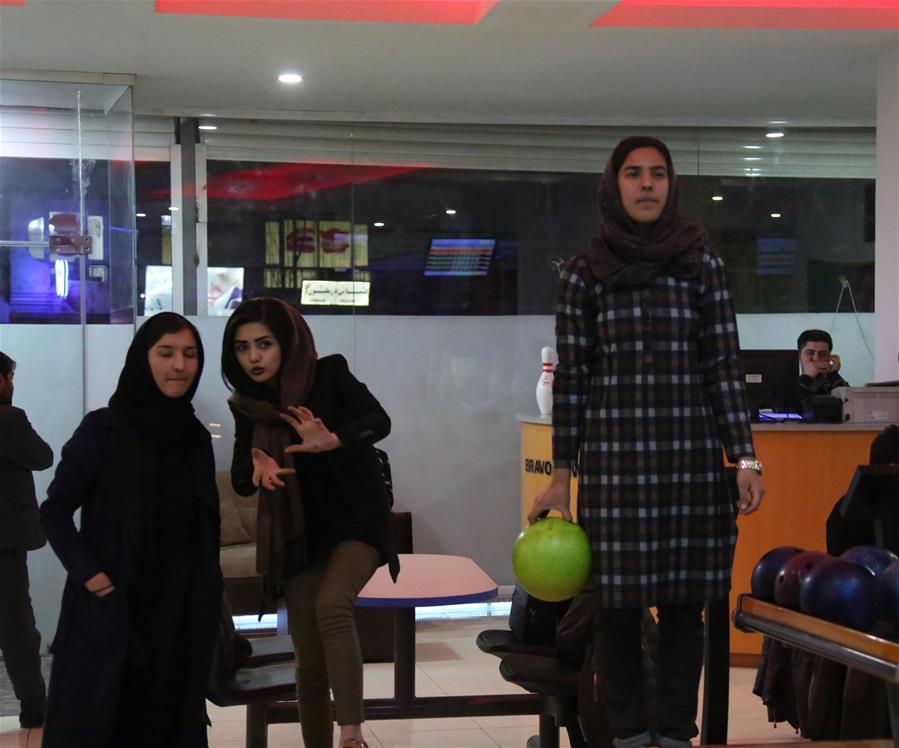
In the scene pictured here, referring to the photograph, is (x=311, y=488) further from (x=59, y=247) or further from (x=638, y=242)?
(x=59, y=247)

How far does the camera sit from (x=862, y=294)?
329 inches

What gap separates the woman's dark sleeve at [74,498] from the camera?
330cm

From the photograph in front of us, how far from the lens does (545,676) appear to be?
12.9 ft

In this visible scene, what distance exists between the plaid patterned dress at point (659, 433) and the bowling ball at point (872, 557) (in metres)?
0.40

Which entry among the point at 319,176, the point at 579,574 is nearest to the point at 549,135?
the point at 319,176

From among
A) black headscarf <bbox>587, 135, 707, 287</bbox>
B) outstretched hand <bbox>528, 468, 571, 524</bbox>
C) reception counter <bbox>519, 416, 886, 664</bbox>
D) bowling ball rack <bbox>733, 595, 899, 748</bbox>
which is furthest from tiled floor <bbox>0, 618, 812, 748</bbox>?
black headscarf <bbox>587, 135, 707, 287</bbox>

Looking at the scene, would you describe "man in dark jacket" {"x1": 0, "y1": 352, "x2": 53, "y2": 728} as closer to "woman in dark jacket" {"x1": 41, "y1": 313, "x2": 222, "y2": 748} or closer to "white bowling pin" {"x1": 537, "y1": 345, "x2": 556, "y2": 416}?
"woman in dark jacket" {"x1": 41, "y1": 313, "x2": 222, "y2": 748}

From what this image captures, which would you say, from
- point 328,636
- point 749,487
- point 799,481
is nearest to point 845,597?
point 749,487

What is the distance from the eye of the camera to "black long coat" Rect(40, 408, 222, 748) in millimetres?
3330

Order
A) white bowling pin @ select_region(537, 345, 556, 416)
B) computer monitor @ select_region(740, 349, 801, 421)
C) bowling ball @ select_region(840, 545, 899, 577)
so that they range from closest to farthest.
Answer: bowling ball @ select_region(840, 545, 899, 577), computer monitor @ select_region(740, 349, 801, 421), white bowling pin @ select_region(537, 345, 556, 416)

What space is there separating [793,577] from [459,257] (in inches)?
204

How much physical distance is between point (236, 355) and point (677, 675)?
1.52 meters

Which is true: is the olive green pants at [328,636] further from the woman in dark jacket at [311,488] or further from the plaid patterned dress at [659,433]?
the plaid patterned dress at [659,433]

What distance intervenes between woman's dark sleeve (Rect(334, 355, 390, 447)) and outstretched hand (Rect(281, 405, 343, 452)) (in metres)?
0.04
